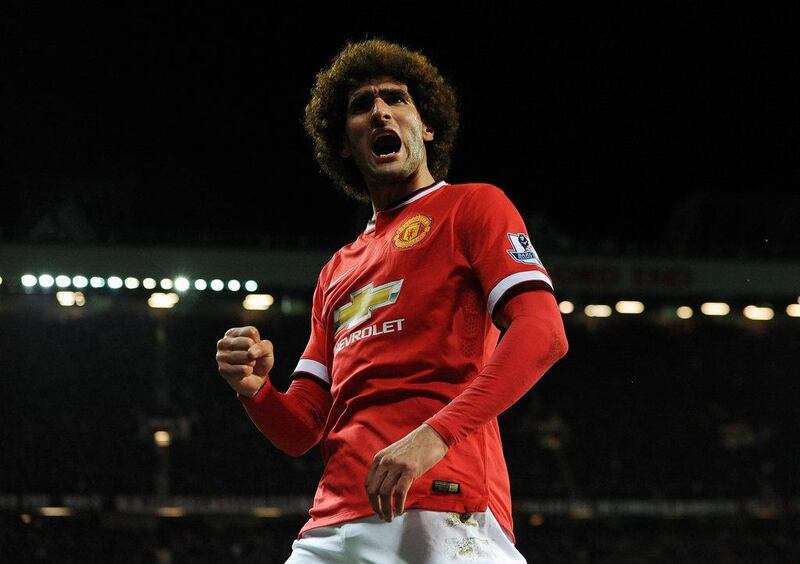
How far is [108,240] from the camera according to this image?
41.9 ft

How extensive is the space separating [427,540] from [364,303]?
20.3 inches

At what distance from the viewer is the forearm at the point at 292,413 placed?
2.10m

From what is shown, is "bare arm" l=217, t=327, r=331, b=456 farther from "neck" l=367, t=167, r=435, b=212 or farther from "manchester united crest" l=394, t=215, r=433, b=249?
"neck" l=367, t=167, r=435, b=212

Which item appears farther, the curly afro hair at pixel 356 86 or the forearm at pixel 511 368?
the curly afro hair at pixel 356 86

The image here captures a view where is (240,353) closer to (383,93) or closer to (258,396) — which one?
(258,396)

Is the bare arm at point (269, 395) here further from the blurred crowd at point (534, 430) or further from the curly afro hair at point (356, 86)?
the blurred crowd at point (534, 430)

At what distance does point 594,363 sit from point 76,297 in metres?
8.26

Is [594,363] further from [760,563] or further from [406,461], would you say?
[406,461]

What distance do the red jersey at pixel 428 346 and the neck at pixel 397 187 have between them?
17 cm

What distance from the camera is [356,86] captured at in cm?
246

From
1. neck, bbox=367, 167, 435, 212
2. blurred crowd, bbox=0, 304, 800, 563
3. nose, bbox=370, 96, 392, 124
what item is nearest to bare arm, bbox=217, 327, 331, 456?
neck, bbox=367, 167, 435, 212

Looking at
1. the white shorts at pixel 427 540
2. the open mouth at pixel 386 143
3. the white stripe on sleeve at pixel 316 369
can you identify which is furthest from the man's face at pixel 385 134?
the white shorts at pixel 427 540

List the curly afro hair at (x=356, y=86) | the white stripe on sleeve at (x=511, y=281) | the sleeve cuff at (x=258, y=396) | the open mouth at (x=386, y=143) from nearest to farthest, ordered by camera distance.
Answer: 1. the white stripe on sleeve at (x=511, y=281)
2. the sleeve cuff at (x=258, y=396)
3. the open mouth at (x=386, y=143)
4. the curly afro hair at (x=356, y=86)

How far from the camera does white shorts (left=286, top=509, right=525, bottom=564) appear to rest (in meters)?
1.69
